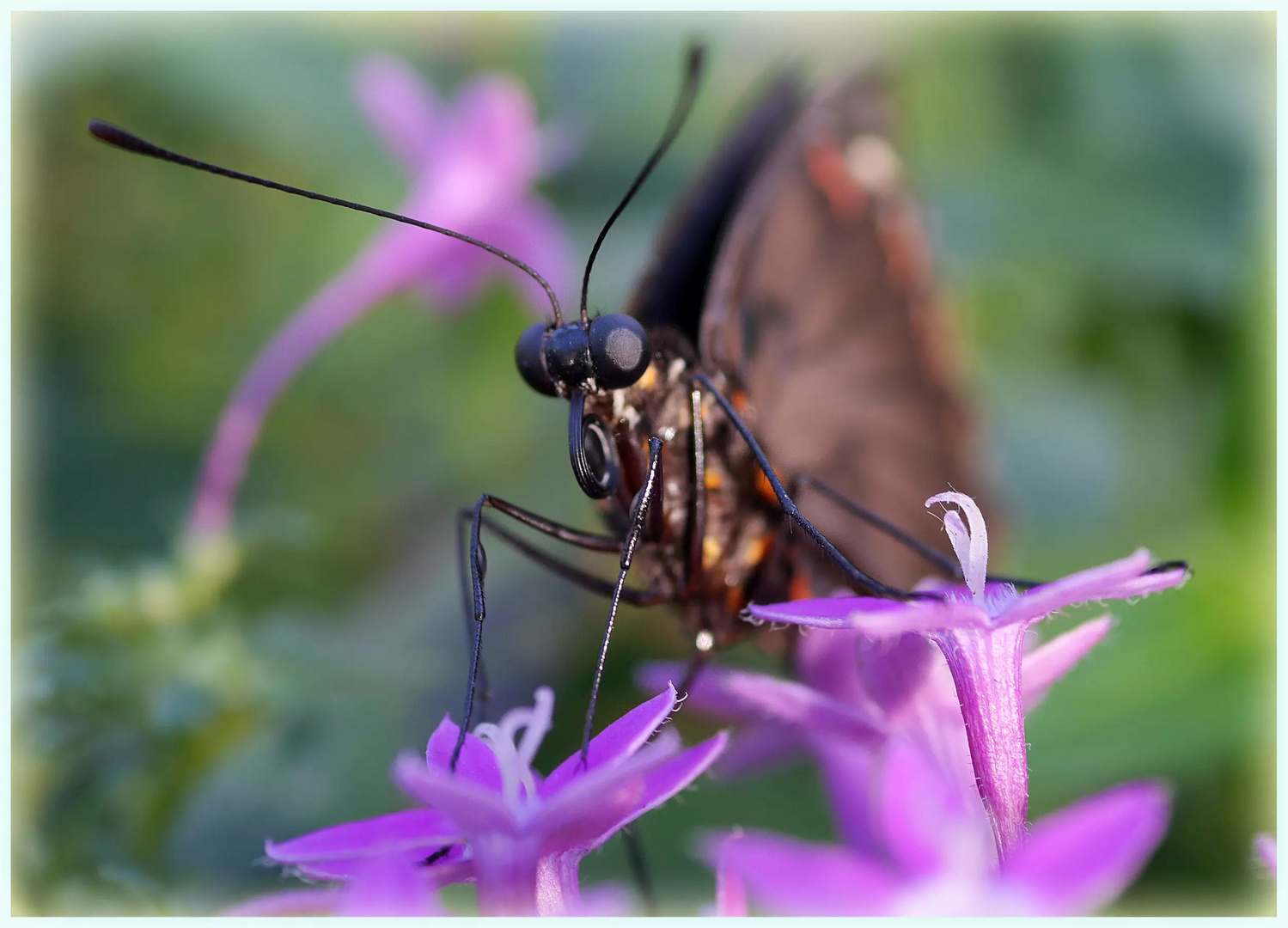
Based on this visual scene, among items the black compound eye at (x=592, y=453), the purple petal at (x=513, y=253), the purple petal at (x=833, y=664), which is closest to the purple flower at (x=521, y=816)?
the black compound eye at (x=592, y=453)

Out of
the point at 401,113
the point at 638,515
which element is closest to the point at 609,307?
the point at 638,515

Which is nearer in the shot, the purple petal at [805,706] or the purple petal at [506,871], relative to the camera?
the purple petal at [506,871]

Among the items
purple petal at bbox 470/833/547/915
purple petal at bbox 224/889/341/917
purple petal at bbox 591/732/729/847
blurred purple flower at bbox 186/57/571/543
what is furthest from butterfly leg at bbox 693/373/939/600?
blurred purple flower at bbox 186/57/571/543

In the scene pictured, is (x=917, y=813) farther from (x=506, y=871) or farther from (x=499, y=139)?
(x=499, y=139)

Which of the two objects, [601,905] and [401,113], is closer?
[601,905]

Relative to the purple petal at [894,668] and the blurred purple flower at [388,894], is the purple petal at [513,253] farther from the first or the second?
the blurred purple flower at [388,894]

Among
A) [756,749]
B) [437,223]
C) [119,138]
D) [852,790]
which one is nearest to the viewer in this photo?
[119,138]

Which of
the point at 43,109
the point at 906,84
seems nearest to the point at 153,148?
the point at 43,109
